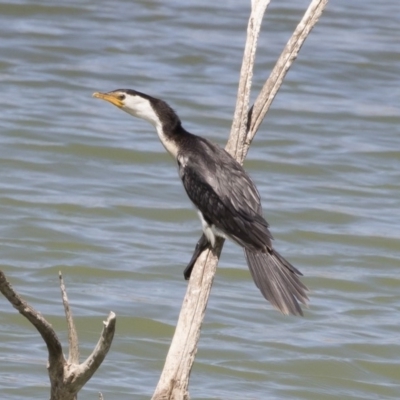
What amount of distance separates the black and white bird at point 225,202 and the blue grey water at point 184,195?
1705 millimetres

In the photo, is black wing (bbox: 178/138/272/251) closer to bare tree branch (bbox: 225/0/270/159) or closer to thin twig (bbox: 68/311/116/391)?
bare tree branch (bbox: 225/0/270/159)

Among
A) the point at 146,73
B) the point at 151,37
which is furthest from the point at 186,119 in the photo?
the point at 151,37

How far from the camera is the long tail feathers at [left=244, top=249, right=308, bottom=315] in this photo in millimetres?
4727

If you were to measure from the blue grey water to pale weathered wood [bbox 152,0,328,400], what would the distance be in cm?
205

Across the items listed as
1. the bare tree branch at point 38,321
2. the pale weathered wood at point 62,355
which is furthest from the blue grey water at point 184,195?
the bare tree branch at point 38,321

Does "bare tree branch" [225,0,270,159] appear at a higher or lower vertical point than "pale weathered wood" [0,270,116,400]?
higher

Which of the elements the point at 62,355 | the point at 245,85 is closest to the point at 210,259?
the point at 245,85

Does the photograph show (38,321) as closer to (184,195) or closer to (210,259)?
(210,259)

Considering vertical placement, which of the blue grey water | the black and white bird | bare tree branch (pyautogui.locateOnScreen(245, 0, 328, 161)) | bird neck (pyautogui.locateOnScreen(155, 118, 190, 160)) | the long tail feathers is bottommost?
the blue grey water

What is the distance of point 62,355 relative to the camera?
13.3 feet

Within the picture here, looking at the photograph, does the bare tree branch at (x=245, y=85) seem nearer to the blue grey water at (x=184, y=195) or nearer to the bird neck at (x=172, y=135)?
the bird neck at (x=172, y=135)

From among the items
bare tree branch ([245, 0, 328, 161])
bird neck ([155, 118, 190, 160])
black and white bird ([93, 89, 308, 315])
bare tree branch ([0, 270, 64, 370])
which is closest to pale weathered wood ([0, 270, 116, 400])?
bare tree branch ([0, 270, 64, 370])

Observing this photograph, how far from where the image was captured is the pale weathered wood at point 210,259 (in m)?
4.27

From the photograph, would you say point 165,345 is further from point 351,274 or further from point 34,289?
point 351,274
